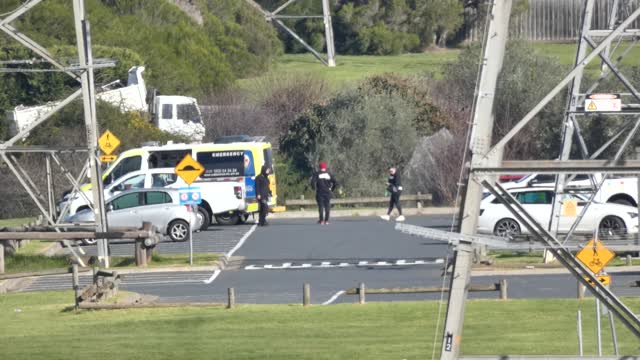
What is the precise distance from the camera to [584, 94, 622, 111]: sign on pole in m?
22.8

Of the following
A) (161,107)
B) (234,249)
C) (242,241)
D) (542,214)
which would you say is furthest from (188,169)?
(161,107)

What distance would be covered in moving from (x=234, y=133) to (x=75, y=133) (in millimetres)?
8150

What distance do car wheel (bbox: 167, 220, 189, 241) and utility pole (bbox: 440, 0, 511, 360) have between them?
26677 mm

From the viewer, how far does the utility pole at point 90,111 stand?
28.6 m

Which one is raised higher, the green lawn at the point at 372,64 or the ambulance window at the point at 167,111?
the green lawn at the point at 372,64

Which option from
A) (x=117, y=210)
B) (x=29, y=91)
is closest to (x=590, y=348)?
(x=117, y=210)

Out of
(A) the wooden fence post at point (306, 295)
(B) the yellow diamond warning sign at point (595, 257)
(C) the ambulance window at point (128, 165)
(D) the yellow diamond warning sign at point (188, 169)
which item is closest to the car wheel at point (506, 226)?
(D) the yellow diamond warning sign at point (188, 169)

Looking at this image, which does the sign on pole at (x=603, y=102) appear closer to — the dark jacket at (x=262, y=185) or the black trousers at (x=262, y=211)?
the dark jacket at (x=262, y=185)

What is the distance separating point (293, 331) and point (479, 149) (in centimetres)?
1052

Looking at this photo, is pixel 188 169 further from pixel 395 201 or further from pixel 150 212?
pixel 395 201

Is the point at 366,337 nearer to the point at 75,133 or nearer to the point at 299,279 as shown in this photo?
the point at 299,279

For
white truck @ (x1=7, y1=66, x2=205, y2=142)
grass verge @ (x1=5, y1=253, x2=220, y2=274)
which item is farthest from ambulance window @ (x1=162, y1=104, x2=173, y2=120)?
grass verge @ (x1=5, y1=253, x2=220, y2=274)

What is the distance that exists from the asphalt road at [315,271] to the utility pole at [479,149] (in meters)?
12.0

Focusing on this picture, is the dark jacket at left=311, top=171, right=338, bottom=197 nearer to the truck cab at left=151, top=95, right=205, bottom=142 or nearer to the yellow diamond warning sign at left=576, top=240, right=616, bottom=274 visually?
the truck cab at left=151, top=95, right=205, bottom=142
